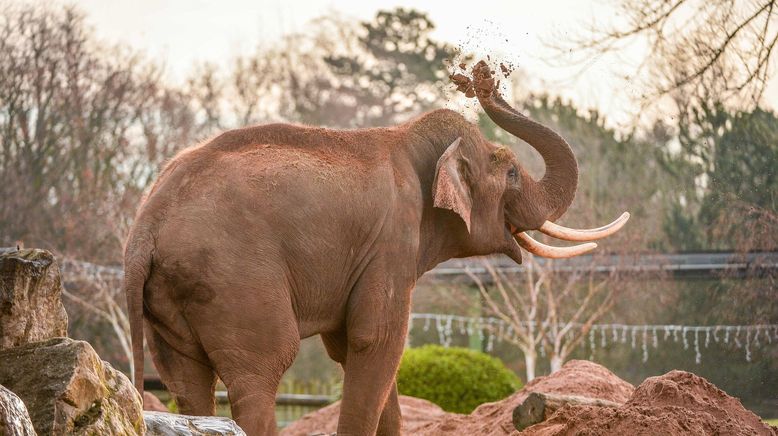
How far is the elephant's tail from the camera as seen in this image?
7.38 metres

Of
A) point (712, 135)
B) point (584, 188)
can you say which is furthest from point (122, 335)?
point (712, 135)

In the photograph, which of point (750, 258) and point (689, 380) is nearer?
point (689, 380)

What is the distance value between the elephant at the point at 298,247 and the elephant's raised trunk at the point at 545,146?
12 cm

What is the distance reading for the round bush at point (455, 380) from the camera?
55.9ft

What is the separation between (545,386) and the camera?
11531 mm

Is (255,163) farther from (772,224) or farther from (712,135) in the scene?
(712,135)

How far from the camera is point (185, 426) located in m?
5.79

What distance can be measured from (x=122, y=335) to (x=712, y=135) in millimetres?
12145

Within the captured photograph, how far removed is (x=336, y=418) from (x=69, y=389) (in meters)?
9.20

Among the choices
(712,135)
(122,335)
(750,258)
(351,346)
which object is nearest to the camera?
(351,346)

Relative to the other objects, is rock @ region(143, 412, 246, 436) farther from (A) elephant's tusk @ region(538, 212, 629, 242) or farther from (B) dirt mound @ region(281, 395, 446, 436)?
(B) dirt mound @ region(281, 395, 446, 436)

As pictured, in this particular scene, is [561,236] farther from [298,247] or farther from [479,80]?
[298,247]

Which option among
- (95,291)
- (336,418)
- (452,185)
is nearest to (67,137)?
(95,291)

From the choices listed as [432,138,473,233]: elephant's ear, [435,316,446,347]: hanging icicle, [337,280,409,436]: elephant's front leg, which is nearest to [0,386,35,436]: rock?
[337,280,409,436]: elephant's front leg
